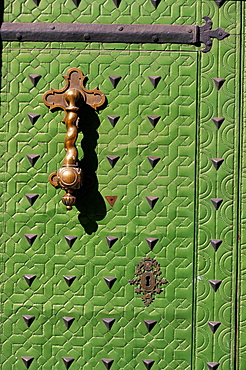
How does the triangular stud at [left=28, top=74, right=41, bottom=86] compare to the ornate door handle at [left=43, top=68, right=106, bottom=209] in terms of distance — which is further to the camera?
the triangular stud at [left=28, top=74, right=41, bottom=86]

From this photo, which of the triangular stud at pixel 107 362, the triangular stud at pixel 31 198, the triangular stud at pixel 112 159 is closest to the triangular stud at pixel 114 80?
the triangular stud at pixel 112 159

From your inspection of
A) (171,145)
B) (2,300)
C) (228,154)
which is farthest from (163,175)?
(2,300)

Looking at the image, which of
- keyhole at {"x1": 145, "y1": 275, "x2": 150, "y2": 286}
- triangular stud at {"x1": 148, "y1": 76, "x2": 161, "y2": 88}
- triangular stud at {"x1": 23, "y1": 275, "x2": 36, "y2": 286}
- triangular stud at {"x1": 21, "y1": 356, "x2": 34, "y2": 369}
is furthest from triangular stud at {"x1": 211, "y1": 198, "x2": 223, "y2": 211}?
triangular stud at {"x1": 21, "y1": 356, "x2": 34, "y2": 369}

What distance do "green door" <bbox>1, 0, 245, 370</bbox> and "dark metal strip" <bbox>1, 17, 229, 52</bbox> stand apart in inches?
1.0

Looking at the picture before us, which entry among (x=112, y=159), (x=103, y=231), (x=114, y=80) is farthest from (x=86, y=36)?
(x=103, y=231)

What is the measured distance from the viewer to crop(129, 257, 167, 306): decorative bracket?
1.38 m

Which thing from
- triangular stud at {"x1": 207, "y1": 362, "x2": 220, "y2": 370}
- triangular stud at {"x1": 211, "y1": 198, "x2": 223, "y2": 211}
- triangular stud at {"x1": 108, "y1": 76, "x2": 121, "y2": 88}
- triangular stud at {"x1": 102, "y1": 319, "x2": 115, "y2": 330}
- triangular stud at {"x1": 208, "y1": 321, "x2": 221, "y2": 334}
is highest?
triangular stud at {"x1": 108, "y1": 76, "x2": 121, "y2": 88}

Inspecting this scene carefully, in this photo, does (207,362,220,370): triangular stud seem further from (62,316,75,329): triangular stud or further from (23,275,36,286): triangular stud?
(23,275,36,286): triangular stud

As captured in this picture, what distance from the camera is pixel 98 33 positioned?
1386 millimetres

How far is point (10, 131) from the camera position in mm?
1392

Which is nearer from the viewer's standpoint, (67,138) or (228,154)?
(67,138)

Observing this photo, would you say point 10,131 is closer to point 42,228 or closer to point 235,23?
point 42,228

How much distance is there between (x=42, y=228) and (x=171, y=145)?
1.76ft

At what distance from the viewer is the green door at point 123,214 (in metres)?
1.38
